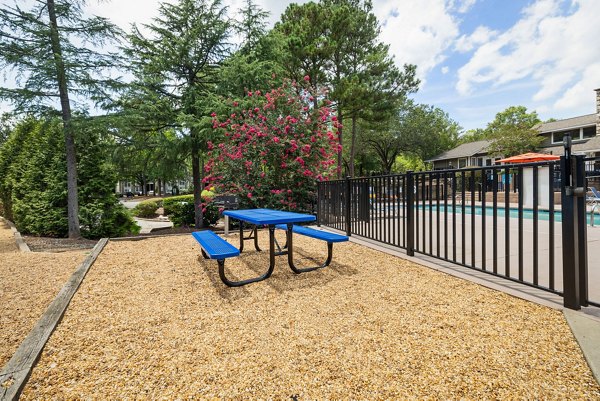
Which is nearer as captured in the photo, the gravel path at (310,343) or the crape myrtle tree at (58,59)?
the gravel path at (310,343)

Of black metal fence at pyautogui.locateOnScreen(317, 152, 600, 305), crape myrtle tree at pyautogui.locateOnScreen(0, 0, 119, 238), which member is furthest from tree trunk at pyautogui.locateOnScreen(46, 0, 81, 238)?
black metal fence at pyautogui.locateOnScreen(317, 152, 600, 305)

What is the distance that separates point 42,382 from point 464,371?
2466mm

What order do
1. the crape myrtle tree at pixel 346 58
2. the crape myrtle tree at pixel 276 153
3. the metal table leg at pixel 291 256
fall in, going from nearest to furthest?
1. the metal table leg at pixel 291 256
2. the crape myrtle tree at pixel 276 153
3. the crape myrtle tree at pixel 346 58

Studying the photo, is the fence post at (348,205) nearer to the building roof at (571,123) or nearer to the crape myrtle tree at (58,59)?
the crape myrtle tree at (58,59)

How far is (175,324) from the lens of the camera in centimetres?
250

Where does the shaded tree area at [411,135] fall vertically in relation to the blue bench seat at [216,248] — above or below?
above

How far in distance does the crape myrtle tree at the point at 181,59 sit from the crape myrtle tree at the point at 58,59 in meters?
1.82

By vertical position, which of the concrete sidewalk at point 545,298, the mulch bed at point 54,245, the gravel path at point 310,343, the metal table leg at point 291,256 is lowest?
the gravel path at point 310,343

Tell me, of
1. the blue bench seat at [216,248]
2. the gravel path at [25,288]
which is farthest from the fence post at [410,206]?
the gravel path at [25,288]

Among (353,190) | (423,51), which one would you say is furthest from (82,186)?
(423,51)

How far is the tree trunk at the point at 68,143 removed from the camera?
729 cm

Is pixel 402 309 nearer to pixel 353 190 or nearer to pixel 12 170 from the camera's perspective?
pixel 353 190

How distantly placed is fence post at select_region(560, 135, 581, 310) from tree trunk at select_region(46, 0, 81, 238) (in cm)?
916

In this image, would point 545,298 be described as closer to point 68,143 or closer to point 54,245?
point 54,245
